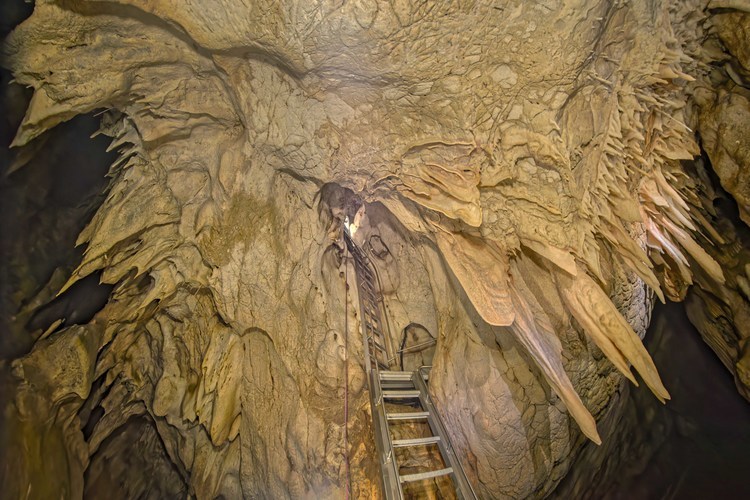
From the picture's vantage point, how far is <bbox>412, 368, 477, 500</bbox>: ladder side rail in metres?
2.78

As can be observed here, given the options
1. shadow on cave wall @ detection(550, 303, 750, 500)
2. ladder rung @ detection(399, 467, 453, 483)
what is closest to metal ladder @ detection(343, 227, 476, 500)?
ladder rung @ detection(399, 467, 453, 483)

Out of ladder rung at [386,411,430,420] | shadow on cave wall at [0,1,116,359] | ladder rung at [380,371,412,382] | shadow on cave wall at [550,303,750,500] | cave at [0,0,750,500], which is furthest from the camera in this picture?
shadow on cave wall at [550,303,750,500]

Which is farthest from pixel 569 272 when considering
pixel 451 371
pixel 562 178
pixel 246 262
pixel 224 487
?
pixel 224 487

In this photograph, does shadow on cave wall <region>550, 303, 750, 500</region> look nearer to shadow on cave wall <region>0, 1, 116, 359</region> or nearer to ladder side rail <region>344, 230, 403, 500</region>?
ladder side rail <region>344, 230, 403, 500</region>

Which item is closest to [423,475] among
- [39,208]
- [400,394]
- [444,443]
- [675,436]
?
[444,443]

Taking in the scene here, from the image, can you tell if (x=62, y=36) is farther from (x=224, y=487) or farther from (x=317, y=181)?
(x=224, y=487)

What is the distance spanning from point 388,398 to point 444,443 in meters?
0.88

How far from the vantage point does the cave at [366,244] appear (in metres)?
2.30

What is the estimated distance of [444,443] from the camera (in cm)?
318

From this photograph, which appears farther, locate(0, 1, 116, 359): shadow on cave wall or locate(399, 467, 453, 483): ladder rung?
locate(399, 467, 453, 483): ladder rung

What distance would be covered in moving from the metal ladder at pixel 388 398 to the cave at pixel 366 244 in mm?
42

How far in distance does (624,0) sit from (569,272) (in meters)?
1.82

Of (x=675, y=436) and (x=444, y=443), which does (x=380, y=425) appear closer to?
(x=444, y=443)

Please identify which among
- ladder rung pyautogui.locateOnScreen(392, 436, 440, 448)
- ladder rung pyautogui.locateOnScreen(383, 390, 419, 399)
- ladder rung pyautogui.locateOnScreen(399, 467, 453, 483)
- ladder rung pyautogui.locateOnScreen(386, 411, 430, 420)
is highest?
ladder rung pyautogui.locateOnScreen(383, 390, 419, 399)
